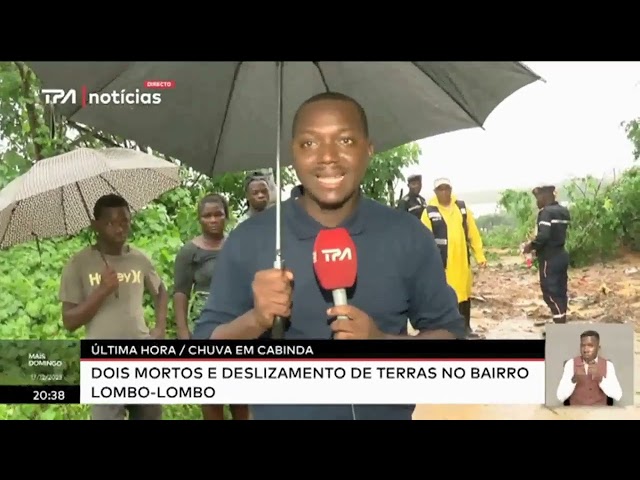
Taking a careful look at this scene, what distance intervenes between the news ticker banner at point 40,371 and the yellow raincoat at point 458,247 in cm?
177

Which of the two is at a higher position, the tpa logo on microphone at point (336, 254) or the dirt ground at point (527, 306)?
the tpa logo on microphone at point (336, 254)

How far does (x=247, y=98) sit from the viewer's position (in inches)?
147

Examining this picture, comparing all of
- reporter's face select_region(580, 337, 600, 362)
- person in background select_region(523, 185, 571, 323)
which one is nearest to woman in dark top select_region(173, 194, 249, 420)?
person in background select_region(523, 185, 571, 323)

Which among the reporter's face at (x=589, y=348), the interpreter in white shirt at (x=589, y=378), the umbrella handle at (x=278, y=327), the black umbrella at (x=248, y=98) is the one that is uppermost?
the black umbrella at (x=248, y=98)

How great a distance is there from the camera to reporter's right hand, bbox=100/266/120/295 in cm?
384

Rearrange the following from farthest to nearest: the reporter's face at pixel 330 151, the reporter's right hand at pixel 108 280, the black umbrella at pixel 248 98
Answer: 1. the reporter's right hand at pixel 108 280
2. the black umbrella at pixel 248 98
3. the reporter's face at pixel 330 151

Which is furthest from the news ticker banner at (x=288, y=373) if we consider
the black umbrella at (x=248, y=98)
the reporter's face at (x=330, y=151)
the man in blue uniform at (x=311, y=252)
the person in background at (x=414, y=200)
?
the black umbrella at (x=248, y=98)

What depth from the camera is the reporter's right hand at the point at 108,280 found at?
3.84 meters

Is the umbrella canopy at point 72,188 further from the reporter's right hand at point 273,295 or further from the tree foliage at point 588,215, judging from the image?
the tree foliage at point 588,215

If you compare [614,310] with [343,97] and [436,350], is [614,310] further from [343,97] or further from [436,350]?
[343,97]

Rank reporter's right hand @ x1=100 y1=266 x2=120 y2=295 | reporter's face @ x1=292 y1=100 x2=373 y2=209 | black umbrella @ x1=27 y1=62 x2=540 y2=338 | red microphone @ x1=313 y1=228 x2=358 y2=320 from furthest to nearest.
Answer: reporter's right hand @ x1=100 y1=266 x2=120 y2=295
black umbrella @ x1=27 y1=62 x2=540 y2=338
reporter's face @ x1=292 y1=100 x2=373 y2=209
red microphone @ x1=313 y1=228 x2=358 y2=320

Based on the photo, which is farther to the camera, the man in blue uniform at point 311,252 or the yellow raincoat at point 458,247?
the yellow raincoat at point 458,247

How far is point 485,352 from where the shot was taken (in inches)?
152

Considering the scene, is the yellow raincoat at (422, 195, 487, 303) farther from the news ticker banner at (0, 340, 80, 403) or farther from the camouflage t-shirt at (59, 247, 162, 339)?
the news ticker banner at (0, 340, 80, 403)
